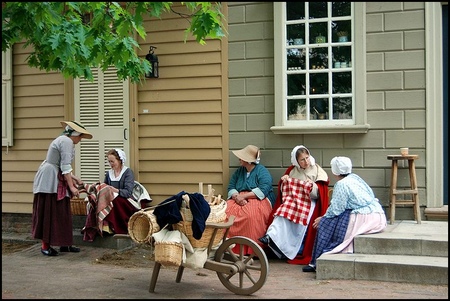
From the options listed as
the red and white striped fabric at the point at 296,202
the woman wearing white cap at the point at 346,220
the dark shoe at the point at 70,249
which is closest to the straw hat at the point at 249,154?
the red and white striped fabric at the point at 296,202

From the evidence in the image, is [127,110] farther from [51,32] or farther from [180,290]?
[180,290]

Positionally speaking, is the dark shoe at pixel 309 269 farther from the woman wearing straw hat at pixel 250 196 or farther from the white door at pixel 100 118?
the white door at pixel 100 118

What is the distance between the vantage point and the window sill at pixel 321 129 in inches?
321

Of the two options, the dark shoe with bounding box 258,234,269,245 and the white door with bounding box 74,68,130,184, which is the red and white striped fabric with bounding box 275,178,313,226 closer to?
the dark shoe with bounding box 258,234,269,245

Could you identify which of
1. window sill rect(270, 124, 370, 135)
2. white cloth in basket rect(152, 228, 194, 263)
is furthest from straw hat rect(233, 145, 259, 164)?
white cloth in basket rect(152, 228, 194, 263)

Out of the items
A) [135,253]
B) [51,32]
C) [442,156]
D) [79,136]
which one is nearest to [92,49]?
[51,32]

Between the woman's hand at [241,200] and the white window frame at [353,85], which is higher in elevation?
the white window frame at [353,85]

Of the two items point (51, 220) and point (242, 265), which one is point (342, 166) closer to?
point (242, 265)

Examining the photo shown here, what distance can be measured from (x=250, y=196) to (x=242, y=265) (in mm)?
2252

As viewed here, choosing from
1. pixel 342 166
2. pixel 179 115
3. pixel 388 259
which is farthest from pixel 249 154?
pixel 388 259

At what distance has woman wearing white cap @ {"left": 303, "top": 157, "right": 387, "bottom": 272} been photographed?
281 inches

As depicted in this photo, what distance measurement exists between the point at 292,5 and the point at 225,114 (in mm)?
1789

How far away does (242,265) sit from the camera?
19.9 feet

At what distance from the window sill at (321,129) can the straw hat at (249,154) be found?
39cm
